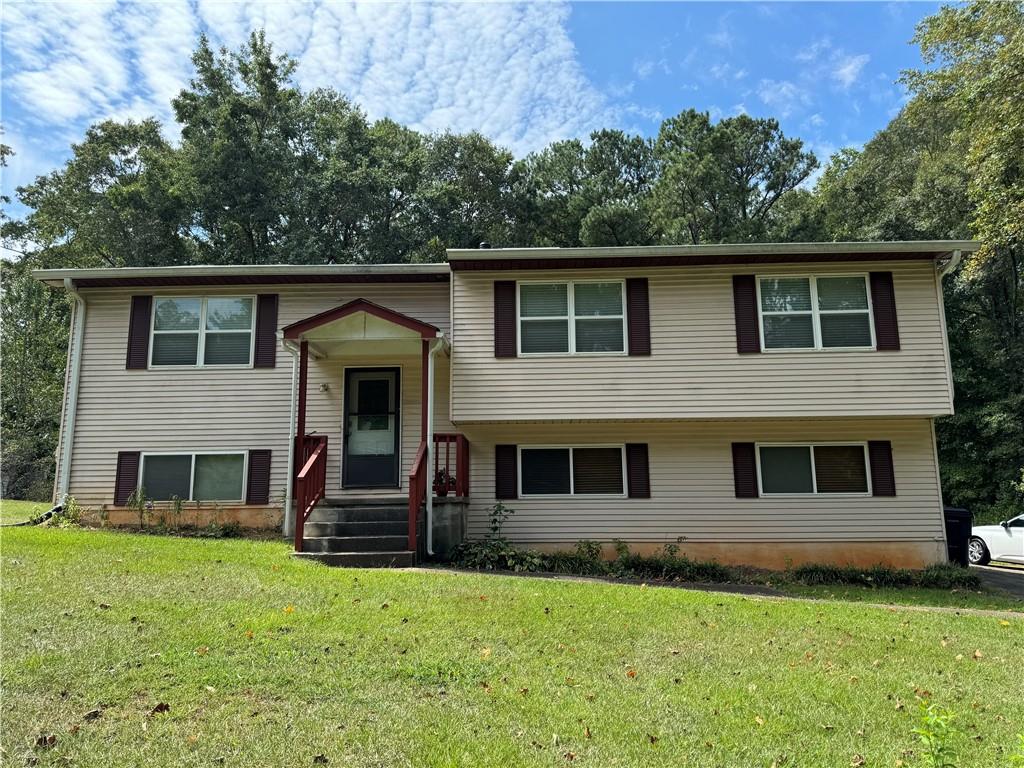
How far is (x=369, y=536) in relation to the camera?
938 centimetres

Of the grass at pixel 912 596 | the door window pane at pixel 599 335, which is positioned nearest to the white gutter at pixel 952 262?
the grass at pixel 912 596

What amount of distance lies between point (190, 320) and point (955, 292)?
Answer: 22523 millimetres

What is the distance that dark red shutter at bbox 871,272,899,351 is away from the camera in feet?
36.0

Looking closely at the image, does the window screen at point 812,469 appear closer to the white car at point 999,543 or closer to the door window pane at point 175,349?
the white car at point 999,543

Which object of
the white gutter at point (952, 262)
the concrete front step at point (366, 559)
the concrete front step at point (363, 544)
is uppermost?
the white gutter at point (952, 262)

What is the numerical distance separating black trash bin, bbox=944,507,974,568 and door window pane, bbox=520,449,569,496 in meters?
6.97

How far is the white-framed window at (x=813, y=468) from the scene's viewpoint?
11.4 meters

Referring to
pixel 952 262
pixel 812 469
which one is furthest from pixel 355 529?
pixel 952 262

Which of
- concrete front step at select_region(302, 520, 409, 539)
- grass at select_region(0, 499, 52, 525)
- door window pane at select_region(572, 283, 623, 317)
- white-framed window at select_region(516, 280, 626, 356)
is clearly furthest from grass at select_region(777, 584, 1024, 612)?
grass at select_region(0, 499, 52, 525)

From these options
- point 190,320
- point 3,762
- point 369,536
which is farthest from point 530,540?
point 3,762

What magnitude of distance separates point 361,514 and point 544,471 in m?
3.36

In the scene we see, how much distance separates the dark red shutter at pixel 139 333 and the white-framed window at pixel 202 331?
0.33 ft

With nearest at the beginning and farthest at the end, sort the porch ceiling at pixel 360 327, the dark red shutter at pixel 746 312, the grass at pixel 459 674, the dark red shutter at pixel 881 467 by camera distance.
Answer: the grass at pixel 459 674
the porch ceiling at pixel 360 327
the dark red shutter at pixel 746 312
the dark red shutter at pixel 881 467

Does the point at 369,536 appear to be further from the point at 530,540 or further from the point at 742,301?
the point at 742,301
